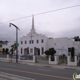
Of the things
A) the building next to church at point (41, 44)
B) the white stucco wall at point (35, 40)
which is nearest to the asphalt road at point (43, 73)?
the building next to church at point (41, 44)

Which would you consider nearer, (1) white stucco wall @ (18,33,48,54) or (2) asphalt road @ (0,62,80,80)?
(2) asphalt road @ (0,62,80,80)

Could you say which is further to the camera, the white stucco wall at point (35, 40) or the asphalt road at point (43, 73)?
the white stucco wall at point (35, 40)

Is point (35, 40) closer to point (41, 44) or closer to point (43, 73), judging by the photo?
point (41, 44)

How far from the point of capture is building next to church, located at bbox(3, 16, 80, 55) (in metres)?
59.1

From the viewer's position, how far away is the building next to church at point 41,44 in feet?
194

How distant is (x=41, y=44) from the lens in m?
63.9

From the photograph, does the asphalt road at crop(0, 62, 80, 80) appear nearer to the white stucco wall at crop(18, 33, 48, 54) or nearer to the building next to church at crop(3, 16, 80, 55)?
the building next to church at crop(3, 16, 80, 55)

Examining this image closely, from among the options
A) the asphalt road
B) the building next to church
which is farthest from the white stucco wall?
the asphalt road

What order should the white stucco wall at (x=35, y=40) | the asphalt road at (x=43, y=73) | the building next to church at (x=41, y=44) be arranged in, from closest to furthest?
the asphalt road at (x=43, y=73) < the building next to church at (x=41, y=44) < the white stucco wall at (x=35, y=40)

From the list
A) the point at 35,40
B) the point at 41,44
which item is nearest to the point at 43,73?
the point at 41,44

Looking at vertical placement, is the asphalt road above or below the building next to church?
below

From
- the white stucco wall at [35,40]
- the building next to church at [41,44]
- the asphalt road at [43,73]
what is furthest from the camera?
the white stucco wall at [35,40]

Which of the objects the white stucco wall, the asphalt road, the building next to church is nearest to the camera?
the asphalt road

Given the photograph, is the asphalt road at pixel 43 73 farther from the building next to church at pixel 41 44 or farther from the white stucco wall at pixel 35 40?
the white stucco wall at pixel 35 40
